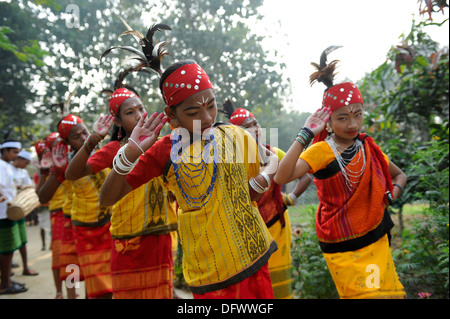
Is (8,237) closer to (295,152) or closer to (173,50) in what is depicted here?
(173,50)

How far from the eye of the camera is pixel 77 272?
542cm

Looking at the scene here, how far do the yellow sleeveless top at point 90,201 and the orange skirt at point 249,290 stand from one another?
2543 millimetres

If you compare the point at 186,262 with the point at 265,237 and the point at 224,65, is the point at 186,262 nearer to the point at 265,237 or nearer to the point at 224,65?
the point at 265,237

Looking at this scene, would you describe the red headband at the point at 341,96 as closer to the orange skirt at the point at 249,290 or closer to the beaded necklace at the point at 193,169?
the beaded necklace at the point at 193,169

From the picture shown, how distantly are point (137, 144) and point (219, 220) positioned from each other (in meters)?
0.63

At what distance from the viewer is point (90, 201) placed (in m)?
4.47

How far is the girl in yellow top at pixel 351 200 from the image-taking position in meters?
2.92

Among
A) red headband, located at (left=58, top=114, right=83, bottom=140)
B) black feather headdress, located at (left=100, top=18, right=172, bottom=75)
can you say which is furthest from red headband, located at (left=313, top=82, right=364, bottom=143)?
red headband, located at (left=58, top=114, right=83, bottom=140)

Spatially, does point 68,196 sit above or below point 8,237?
above

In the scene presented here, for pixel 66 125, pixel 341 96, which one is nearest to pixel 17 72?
pixel 66 125

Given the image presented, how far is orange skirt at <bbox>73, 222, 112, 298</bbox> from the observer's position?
4.29 m

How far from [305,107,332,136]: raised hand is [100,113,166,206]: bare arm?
3.59ft

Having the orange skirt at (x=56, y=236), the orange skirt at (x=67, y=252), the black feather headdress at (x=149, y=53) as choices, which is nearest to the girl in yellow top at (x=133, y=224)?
the black feather headdress at (x=149, y=53)
